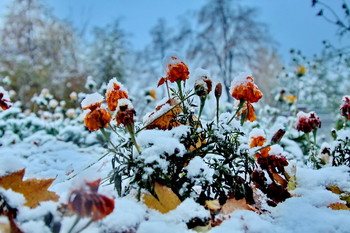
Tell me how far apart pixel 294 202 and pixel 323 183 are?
0.21m

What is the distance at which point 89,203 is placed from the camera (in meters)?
0.41

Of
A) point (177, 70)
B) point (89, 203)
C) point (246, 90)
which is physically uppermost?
point (177, 70)

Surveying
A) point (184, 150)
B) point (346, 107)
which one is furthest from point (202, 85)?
point (346, 107)

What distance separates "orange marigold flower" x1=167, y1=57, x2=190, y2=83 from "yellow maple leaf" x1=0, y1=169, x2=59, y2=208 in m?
0.44

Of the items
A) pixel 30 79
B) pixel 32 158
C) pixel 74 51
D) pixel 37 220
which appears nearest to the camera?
pixel 37 220

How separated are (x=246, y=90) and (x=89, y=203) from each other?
1.70 ft

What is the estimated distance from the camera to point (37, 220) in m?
0.50

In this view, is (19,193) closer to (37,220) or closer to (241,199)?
(37,220)

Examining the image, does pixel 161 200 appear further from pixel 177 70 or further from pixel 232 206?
pixel 177 70

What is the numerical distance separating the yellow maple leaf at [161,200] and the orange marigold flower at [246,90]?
1.12 ft

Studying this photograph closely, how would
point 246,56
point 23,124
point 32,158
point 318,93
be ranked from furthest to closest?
point 246,56, point 318,93, point 23,124, point 32,158

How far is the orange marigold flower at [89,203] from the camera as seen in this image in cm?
41

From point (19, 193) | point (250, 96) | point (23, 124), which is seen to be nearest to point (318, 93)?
point (23, 124)

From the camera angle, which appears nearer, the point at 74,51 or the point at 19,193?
the point at 19,193
